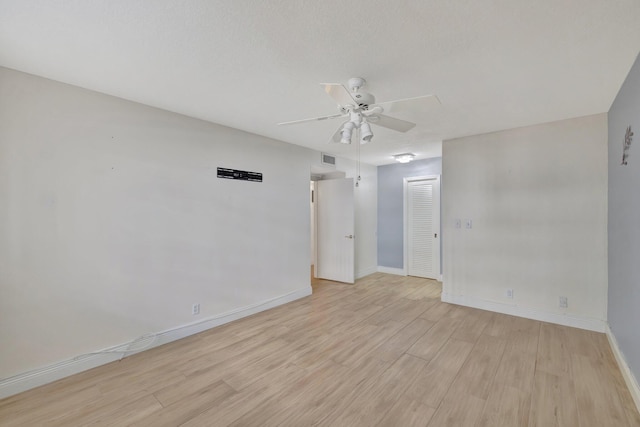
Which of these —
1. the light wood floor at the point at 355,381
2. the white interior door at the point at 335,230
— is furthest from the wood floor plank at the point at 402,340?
the white interior door at the point at 335,230

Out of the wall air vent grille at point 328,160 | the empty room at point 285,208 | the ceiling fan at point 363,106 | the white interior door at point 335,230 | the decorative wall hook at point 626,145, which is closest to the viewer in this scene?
the empty room at point 285,208

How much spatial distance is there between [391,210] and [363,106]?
4.40 meters

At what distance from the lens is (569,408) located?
1954mm

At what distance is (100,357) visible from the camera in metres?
2.51

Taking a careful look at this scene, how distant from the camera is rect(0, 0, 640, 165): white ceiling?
150cm

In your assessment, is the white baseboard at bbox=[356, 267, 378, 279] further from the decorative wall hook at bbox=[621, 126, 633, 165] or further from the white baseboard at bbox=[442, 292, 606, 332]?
the decorative wall hook at bbox=[621, 126, 633, 165]

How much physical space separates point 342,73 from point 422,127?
1.83 metres

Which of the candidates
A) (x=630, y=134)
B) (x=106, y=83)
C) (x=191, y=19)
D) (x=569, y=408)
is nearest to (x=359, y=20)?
(x=191, y=19)

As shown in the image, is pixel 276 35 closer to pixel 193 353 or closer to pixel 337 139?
pixel 337 139

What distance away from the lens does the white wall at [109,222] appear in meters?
2.17

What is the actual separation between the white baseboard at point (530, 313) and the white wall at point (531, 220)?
11 millimetres

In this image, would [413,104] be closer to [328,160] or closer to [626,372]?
[626,372]

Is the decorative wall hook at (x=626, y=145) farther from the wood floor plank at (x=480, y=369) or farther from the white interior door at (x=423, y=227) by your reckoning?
the white interior door at (x=423, y=227)

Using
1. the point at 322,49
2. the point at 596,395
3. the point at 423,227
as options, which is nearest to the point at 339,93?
the point at 322,49
